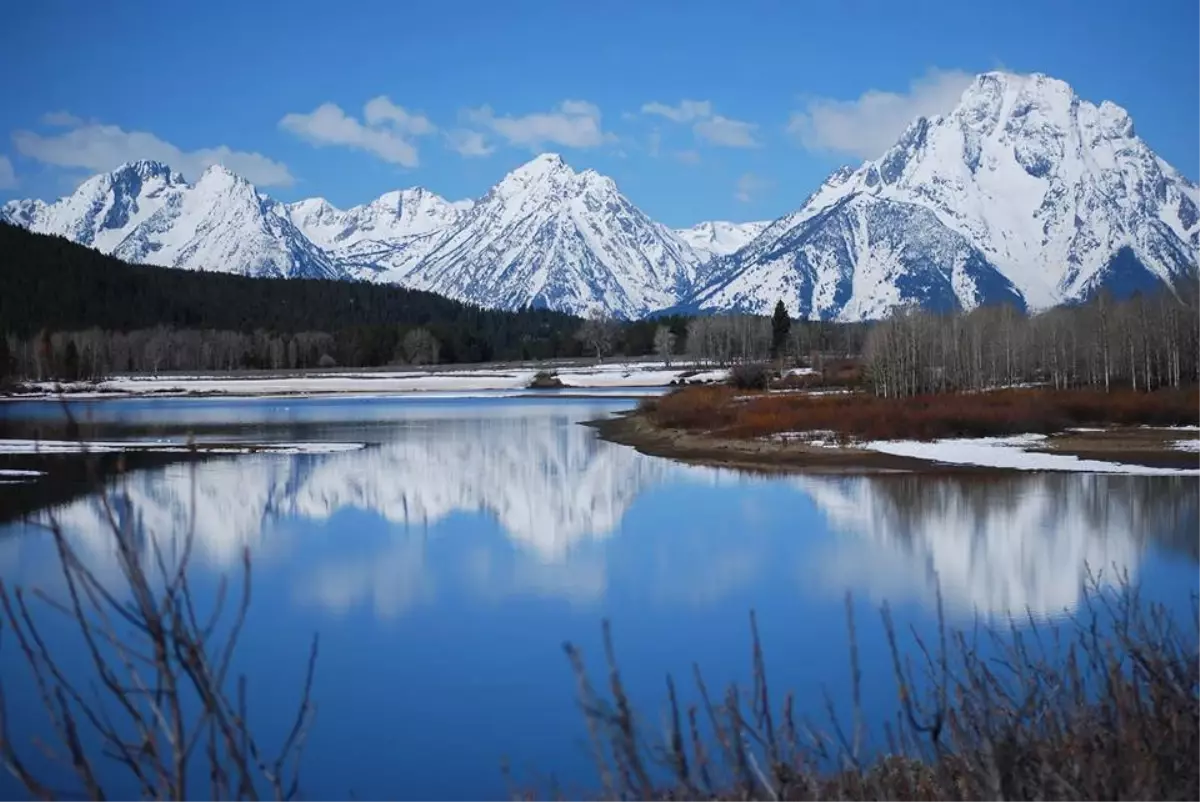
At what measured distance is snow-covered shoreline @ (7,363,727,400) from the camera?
347ft

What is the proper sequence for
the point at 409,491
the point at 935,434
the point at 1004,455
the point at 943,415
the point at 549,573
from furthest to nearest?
the point at 943,415
the point at 935,434
the point at 1004,455
the point at 409,491
the point at 549,573

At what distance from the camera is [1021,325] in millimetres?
89188

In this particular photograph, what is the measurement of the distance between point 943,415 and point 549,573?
88.3ft

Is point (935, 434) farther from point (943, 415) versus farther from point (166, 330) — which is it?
point (166, 330)

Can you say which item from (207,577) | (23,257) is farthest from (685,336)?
(207,577)

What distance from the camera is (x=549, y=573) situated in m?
19.1

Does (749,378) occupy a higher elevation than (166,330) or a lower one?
lower

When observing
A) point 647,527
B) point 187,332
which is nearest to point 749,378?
point 647,527

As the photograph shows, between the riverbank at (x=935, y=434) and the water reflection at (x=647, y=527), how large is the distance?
272cm

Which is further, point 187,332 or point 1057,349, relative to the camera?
point 187,332

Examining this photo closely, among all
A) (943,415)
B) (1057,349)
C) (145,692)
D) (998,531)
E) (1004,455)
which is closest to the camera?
(145,692)

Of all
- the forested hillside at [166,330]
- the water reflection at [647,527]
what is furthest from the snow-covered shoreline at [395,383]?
the water reflection at [647,527]

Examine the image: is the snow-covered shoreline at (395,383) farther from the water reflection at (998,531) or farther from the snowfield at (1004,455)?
the water reflection at (998,531)

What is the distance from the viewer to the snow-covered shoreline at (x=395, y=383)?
105625 millimetres
